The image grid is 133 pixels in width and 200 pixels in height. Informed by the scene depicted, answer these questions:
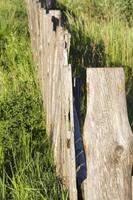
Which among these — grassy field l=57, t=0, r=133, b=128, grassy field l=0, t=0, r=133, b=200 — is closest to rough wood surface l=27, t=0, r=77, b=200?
grassy field l=0, t=0, r=133, b=200

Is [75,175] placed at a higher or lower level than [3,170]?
higher

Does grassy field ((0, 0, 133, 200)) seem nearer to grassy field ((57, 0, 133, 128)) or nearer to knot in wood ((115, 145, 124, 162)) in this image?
grassy field ((57, 0, 133, 128))

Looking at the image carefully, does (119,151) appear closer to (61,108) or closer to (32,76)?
(61,108)

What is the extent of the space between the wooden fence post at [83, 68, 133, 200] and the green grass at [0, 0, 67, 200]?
0.54 m

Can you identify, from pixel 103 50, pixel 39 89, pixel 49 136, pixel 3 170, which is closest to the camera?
pixel 3 170

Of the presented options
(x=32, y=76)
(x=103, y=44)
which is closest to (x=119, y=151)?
(x=32, y=76)

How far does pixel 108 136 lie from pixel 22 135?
61.1 inches

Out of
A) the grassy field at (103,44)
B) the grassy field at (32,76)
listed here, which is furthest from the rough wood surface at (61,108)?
the grassy field at (103,44)

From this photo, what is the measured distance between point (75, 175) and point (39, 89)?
8.24ft

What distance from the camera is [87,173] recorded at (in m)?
→ 2.30

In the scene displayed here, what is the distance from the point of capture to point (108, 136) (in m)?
2.23

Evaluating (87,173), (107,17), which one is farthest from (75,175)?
(107,17)

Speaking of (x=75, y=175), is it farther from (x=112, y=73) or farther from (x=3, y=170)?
(x=3, y=170)

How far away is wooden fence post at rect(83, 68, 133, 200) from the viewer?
222 centimetres
